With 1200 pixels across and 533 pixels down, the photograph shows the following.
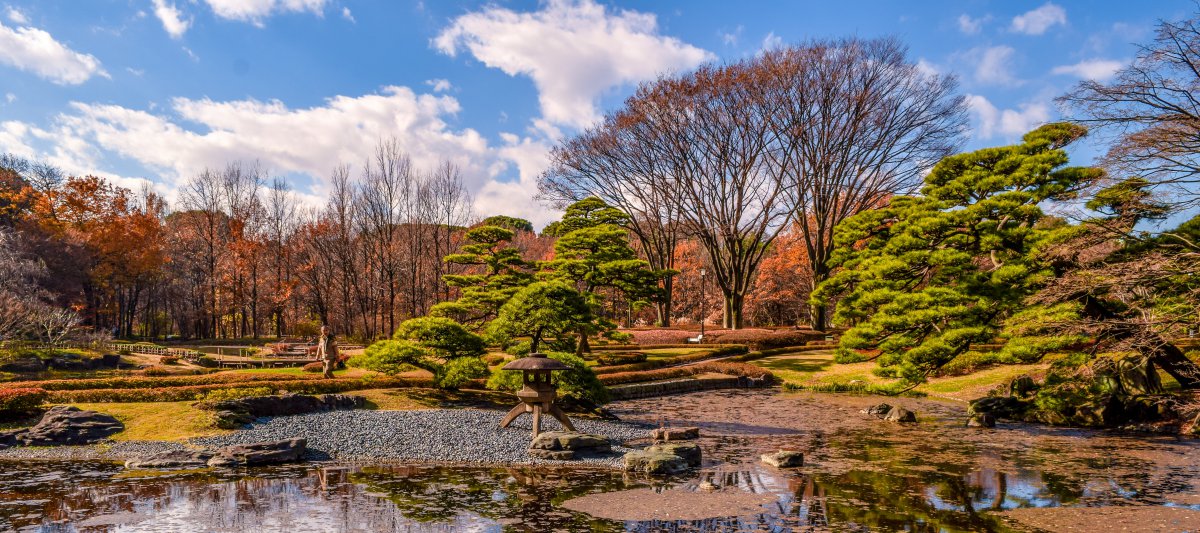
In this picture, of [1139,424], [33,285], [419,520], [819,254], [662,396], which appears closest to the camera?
[419,520]

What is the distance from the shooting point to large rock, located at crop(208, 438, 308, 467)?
12.3 meters

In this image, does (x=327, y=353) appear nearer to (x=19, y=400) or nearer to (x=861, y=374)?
(x=19, y=400)

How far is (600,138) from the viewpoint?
39.7 metres

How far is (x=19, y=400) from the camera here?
15.4 m

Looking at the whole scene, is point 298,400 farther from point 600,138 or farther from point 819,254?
point 819,254

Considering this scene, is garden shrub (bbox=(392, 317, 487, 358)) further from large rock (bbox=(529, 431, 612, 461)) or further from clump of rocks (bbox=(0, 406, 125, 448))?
clump of rocks (bbox=(0, 406, 125, 448))

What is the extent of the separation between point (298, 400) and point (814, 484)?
513 inches

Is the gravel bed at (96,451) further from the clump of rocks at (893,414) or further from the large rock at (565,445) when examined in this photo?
the clump of rocks at (893,414)

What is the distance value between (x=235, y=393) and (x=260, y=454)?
6416mm

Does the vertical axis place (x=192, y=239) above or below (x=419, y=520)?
above

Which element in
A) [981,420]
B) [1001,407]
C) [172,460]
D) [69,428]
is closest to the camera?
[172,460]

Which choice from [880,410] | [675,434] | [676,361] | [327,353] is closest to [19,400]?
[327,353]

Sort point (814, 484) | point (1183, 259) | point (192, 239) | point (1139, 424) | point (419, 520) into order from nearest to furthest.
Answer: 1. point (419, 520)
2. point (814, 484)
3. point (1183, 259)
4. point (1139, 424)
5. point (192, 239)

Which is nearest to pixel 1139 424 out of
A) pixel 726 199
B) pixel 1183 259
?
pixel 1183 259
